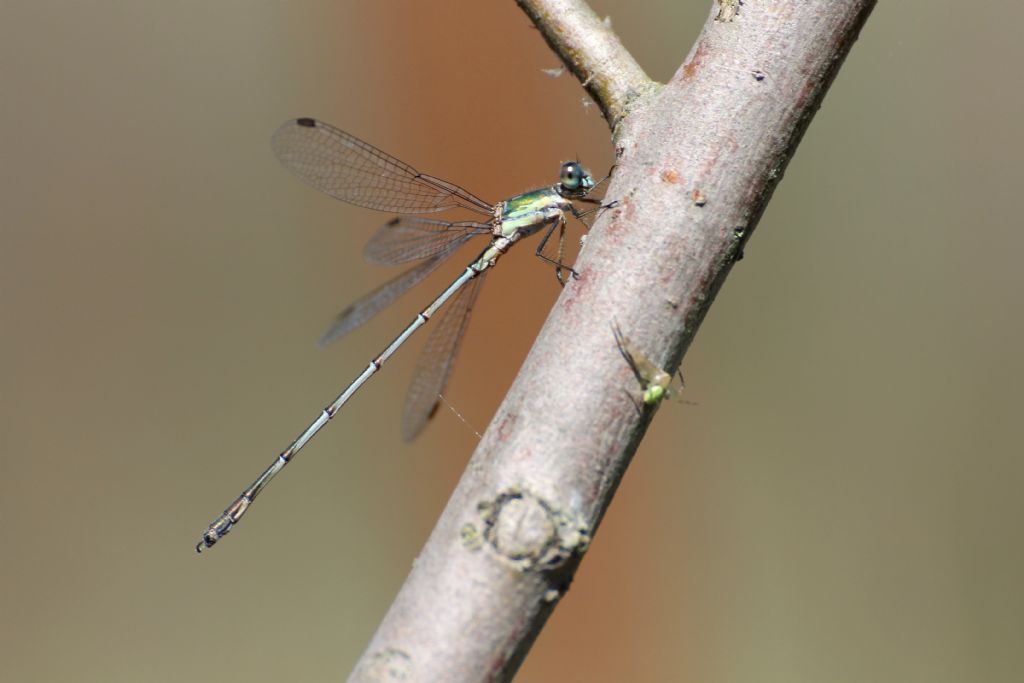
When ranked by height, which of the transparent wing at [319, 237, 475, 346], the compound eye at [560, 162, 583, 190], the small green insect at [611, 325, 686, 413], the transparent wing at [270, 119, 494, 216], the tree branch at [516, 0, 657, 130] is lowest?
the small green insect at [611, 325, 686, 413]

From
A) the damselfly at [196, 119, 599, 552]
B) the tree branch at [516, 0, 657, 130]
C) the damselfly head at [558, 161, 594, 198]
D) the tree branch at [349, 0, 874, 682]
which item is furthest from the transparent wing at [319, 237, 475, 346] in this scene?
the tree branch at [349, 0, 874, 682]

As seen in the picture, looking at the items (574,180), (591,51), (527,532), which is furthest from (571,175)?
(527,532)

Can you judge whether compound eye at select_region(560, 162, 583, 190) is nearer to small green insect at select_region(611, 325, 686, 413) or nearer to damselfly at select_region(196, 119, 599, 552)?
damselfly at select_region(196, 119, 599, 552)

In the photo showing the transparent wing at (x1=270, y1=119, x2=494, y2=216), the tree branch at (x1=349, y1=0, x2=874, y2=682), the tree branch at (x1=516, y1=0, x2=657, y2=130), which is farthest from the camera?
the transparent wing at (x1=270, y1=119, x2=494, y2=216)

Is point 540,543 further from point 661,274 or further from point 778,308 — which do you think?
point 778,308

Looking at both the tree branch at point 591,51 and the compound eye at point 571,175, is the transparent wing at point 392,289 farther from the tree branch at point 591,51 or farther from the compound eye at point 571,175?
the tree branch at point 591,51

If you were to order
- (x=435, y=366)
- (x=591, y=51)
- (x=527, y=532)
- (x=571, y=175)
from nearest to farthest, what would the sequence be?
(x=527, y=532) < (x=591, y=51) < (x=571, y=175) < (x=435, y=366)

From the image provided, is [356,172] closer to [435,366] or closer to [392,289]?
[392,289]
